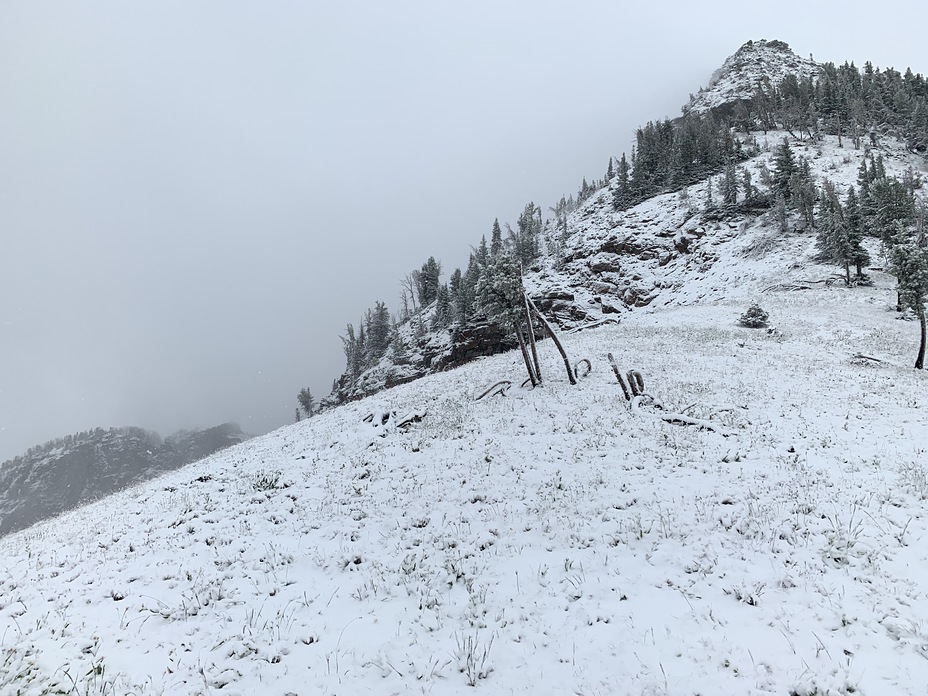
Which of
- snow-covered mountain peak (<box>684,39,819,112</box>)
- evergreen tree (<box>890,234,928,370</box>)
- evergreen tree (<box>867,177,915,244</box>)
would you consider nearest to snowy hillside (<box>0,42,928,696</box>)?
evergreen tree (<box>890,234,928,370</box>)

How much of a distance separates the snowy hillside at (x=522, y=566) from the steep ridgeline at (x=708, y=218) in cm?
3937

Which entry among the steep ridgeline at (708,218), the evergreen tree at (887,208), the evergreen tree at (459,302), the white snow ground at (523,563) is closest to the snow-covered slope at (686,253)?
the steep ridgeline at (708,218)

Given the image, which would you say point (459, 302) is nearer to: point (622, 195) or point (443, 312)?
point (443, 312)

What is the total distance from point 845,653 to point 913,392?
19512mm

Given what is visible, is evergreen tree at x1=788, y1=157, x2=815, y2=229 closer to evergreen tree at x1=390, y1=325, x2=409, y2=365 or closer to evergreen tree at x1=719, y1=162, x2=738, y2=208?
evergreen tree at x1=719, y1=162, x2=738, y2=208

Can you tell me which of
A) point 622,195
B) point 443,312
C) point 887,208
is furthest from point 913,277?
point 622,195

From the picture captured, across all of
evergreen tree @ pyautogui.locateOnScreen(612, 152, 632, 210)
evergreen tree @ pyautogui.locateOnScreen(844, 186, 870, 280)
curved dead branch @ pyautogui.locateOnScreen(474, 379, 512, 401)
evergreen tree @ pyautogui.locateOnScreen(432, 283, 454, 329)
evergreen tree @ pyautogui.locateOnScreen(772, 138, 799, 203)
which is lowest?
curved dead branch @ pyautogui.locateOnScreen(474, 379, 512, 401)

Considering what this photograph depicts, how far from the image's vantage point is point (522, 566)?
8.95 meters

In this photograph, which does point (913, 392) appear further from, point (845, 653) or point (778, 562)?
point (845, 653)

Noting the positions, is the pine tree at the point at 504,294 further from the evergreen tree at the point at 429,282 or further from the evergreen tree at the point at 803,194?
the evergreen tree at the point at 429,282

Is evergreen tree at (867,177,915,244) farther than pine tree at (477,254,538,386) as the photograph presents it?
Yes

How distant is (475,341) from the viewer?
264 ft

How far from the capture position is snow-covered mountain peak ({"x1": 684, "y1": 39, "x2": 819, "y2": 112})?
146 meters

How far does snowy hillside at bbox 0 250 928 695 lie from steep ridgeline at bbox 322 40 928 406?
39373mm
